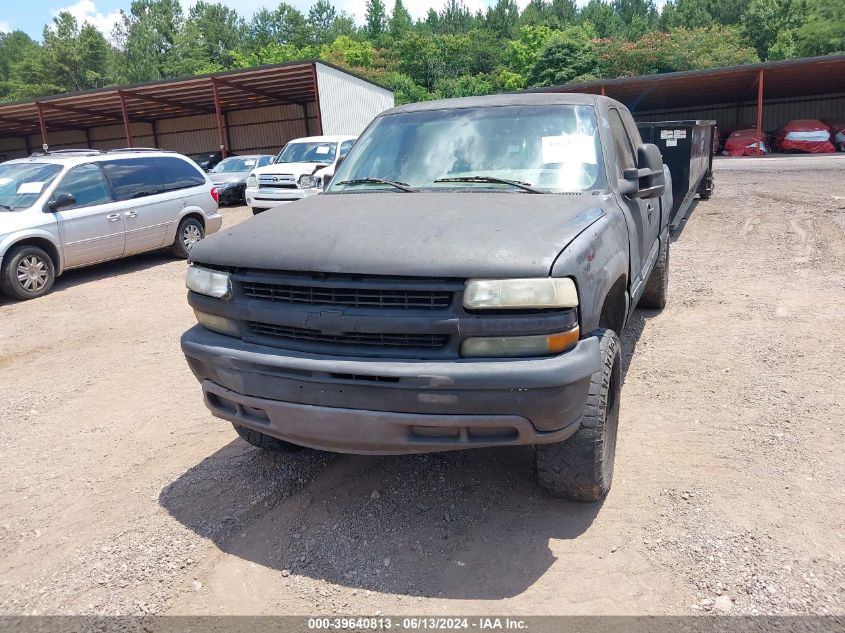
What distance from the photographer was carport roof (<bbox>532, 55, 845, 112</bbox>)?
2444 centimetres

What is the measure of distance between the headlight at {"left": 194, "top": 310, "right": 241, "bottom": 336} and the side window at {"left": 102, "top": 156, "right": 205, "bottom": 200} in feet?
24.0

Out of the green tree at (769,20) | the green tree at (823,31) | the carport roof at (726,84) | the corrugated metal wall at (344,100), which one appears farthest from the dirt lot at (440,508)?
the green tree at (769,20)

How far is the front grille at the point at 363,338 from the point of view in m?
2.66

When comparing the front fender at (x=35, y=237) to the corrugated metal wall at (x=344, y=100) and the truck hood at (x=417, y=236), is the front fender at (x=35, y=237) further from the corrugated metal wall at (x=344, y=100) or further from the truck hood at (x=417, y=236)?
the corrugated metal wall at (x=344, y=100)

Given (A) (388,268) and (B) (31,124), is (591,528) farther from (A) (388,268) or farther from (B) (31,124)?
A: (B) (31,124)

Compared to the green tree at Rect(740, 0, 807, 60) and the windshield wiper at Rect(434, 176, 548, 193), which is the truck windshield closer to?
the windshield wiper at Rect(434, 176, 548, 193)

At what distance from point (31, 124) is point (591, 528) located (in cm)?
3951

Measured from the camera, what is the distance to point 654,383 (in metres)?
4.77

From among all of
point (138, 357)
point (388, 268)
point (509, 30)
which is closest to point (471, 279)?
point (388, 268)

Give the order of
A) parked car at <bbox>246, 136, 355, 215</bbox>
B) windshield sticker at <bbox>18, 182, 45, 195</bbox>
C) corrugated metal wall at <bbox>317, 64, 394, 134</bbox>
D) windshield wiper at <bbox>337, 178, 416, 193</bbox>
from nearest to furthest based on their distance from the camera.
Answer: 1. windshield wiper at <bbox>337, 178, 416, 193</bbox>
2. windshield sticker at <bbox>18, 182, 45, 195</bbox>
3. parked car at <bbox>246, 136, 355, 215</bbox>
4. corrugated metal wall at <bbox>317, 64, 394, 134</bbox>

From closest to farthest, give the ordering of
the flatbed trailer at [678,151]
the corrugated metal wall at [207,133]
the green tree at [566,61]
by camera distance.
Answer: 1. the flatbed trailer at [678,151]
2. the corrugated metal wall at [207,133]
3. the green tree at [566,61]

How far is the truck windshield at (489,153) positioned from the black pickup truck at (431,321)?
0.12 feet

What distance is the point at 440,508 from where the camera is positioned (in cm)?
330

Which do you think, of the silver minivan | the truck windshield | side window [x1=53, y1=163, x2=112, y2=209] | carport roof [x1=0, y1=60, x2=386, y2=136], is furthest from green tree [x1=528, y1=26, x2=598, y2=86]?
the truck windshield
